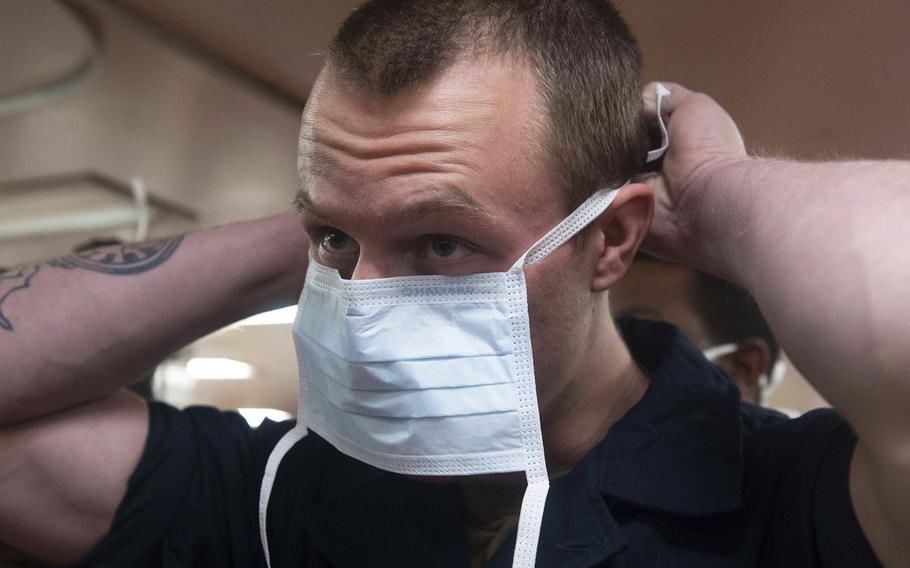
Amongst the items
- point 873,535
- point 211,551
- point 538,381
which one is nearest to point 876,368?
point 873,535

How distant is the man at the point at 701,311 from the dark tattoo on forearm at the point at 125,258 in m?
1.27

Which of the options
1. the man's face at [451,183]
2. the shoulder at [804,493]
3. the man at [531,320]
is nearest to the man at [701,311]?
the man at [531,320]

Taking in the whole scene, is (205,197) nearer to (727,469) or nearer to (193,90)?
(193,90)

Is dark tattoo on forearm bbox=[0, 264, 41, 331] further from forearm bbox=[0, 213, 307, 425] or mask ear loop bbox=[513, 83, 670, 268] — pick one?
mask ear loop bbox=[513, 83, 670, 268]

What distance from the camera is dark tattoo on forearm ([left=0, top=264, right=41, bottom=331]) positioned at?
1.36 m

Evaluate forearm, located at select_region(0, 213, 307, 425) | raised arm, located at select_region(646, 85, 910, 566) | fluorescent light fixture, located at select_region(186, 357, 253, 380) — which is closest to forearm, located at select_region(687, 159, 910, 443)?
raised arm, located at select_region(646, 85, 910, 566)

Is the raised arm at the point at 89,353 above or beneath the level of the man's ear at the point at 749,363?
above

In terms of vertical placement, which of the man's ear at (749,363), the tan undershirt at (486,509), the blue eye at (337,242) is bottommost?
the man's ear at (749,363)

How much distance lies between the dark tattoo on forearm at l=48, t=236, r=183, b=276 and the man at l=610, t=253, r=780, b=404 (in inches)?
50.1

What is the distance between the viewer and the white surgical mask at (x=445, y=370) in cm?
110

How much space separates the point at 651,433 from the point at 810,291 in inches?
18.1

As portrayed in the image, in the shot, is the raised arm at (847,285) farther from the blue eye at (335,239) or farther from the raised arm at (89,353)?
the raised arm at (89,353)

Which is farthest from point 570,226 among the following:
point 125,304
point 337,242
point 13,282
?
point 13,282

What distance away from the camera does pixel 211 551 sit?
1412 mm
